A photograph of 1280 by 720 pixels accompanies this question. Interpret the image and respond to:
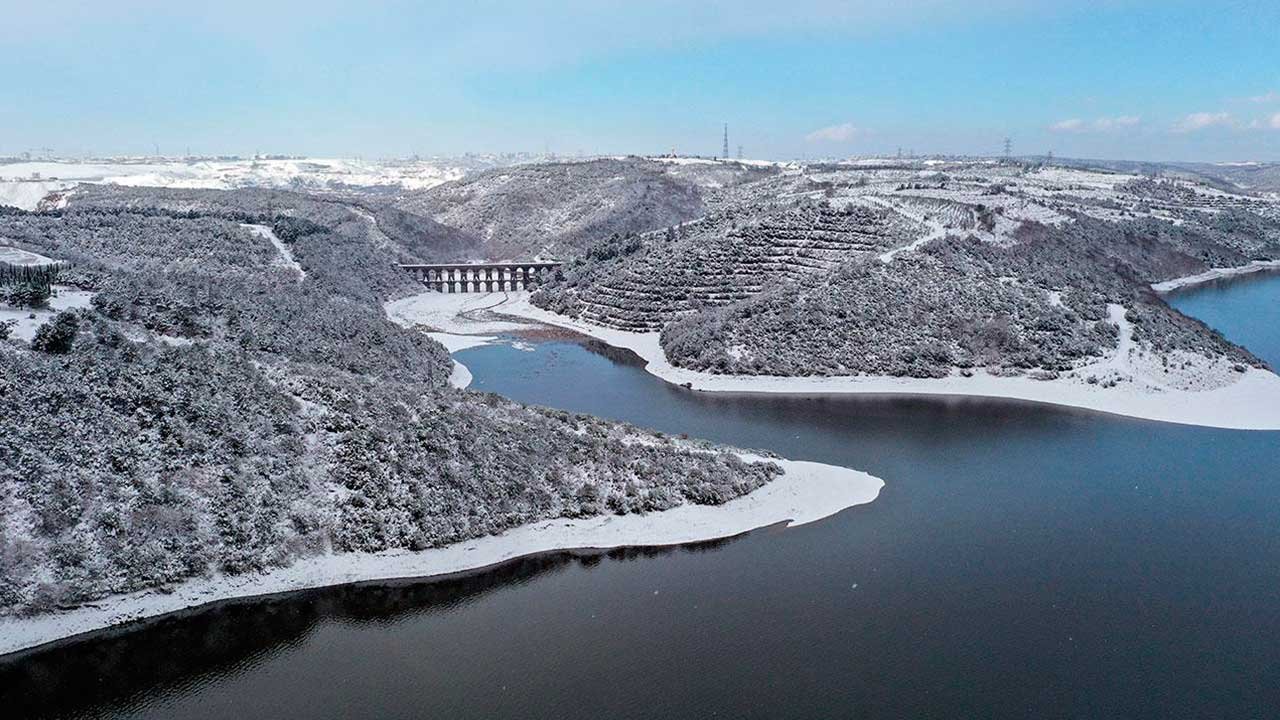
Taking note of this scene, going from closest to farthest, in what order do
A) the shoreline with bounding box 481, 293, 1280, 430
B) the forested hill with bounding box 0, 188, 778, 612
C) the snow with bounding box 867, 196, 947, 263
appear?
the forested hill with bounding box 0, 188, 778, 612
the shoreline with bounding box 481, 293, 1280, 430
the snow with bounding box 867, 196, 947, 263

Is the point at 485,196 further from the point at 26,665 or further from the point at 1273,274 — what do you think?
the point at 26,665

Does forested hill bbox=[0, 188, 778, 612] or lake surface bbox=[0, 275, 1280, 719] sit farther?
forested hill bbox=[0, 188, 778, 612]

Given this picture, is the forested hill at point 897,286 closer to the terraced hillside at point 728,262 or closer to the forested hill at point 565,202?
the terraced hillside at point 728,262

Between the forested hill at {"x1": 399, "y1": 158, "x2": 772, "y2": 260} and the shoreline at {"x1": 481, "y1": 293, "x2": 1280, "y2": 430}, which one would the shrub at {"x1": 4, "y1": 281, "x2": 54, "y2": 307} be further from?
the forested hill at {"x1": 399, "y1": 158, "x2": 772, "y2": 260}

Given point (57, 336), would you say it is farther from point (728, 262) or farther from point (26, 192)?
point (26, 192)

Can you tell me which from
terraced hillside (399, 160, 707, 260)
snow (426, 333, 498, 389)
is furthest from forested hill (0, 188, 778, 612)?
terraced hillside (399, 160, 707, 260)

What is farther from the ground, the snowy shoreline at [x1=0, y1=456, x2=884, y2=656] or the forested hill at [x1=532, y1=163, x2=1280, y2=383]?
the forested hill at [x1=532, y1=163, x2=1280, y2=383]

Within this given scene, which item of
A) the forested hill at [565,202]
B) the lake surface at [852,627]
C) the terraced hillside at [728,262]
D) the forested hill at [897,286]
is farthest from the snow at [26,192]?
the lake surface at [852,627]

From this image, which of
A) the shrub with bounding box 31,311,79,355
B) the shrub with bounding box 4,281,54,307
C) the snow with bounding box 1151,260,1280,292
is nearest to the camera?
the shrub with bounding box 31,311,79,355

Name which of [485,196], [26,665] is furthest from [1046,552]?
[485,196]
